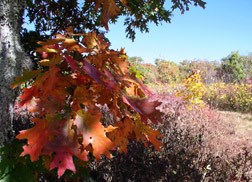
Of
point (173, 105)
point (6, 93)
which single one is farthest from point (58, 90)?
point (173, 105)

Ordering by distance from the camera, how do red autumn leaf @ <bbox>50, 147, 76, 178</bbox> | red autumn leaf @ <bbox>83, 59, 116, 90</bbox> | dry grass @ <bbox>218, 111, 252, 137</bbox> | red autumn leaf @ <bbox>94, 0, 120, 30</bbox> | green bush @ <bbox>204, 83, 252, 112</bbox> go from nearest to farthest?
red autumn leaf @ <bbox>50, 147, 76, 178</bbox> < red autumn leaf @ <bbox>83, 59, 116, 90</bbox> < red autumn leaf @ <bbox>94, 0, 120, 30</bbox> < dry grass @ <bbox>218, 111, 252, 137</bbox> < green bush @ <bbox>204, 83, 252, 112</bbox>

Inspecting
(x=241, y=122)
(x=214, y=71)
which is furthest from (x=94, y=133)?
(x=214, y=71)

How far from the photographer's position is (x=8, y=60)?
1987 mm

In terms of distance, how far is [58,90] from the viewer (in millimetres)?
1348

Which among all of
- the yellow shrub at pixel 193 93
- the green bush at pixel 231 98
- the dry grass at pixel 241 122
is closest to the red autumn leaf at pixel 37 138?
the yellow shrub at pixel 193 93

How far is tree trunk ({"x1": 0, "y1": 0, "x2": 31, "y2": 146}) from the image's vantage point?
198 cm

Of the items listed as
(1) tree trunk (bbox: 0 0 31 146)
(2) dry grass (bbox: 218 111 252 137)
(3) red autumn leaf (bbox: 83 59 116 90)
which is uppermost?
(1) tree trunk (bbox: 0 0 31 146)

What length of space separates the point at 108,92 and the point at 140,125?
272 millimetres

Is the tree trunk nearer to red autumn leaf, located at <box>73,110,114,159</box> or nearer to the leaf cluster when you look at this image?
the leaf cluster

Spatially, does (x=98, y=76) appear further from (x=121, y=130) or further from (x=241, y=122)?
(x=241, y=122)

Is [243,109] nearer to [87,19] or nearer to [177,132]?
[177,132]

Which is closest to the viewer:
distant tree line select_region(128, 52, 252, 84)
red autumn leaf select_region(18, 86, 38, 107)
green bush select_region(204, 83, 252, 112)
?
red autumn leaf select_region(18, 86, 38, 107)

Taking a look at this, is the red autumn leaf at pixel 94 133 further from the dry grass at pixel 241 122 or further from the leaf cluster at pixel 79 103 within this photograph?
the dry grass at pixel 241 122

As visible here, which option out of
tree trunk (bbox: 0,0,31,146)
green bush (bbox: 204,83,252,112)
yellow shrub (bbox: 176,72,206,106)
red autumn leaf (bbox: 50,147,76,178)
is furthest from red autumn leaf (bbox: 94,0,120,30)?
green bush (bbox: 204,83,252,112)
